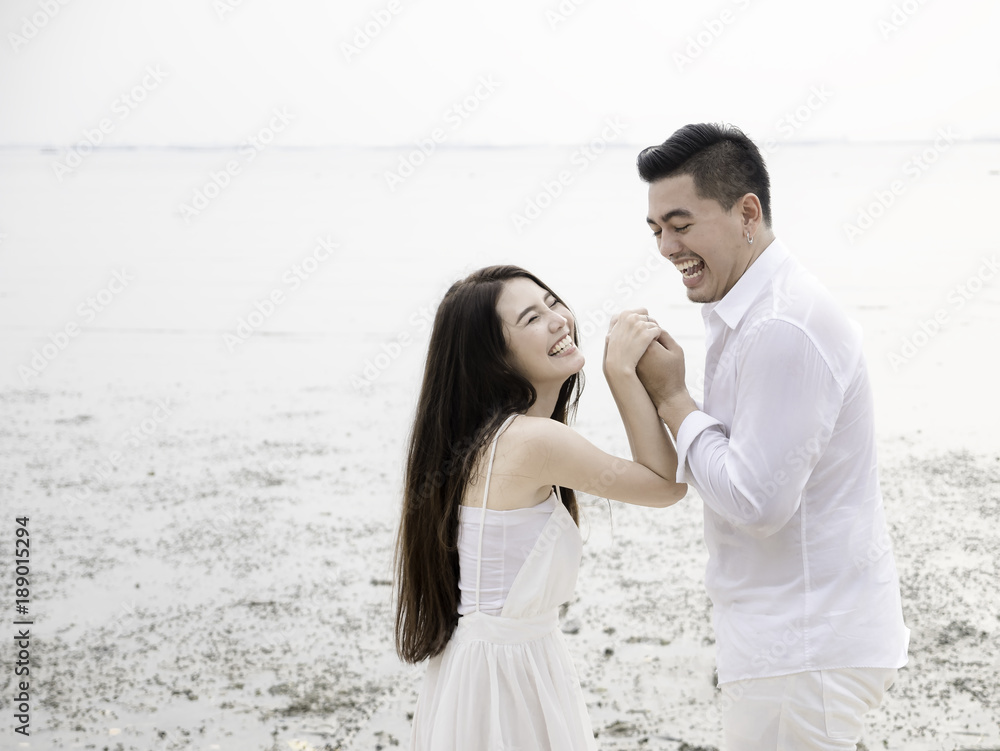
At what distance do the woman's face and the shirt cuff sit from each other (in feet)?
1.43

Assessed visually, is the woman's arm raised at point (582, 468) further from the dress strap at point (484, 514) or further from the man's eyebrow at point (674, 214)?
the man's eyebrow at point (674, 214)

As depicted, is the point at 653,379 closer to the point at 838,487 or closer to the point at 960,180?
the point at 838,487

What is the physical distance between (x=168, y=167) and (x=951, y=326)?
46.0 meters

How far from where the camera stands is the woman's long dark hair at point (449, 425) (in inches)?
107

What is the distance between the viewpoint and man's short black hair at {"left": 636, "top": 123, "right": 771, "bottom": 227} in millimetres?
2496

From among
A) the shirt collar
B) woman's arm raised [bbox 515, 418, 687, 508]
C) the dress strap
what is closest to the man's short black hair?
the shirt collar

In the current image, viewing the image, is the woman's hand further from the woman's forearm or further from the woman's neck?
the woman's neck

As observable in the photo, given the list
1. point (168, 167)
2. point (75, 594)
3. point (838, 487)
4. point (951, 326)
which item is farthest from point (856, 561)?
point (168, 167)

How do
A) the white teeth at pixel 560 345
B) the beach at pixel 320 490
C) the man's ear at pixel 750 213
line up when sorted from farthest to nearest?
the beach at pixel 320 490
the white teeth at pixel 560 345
the man's ear at pixel 750 213

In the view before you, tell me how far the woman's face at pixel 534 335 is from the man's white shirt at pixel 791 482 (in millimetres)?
449

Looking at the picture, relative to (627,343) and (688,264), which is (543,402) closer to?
(627,343)

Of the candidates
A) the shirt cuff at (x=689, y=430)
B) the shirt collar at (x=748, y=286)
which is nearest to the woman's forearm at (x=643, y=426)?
the shirt cuff at (x=689, y=430)

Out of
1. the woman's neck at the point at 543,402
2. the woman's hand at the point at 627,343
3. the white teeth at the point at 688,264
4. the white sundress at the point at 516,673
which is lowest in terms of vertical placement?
the white sundress at the point at 516,673

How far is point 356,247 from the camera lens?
21.7 meters
